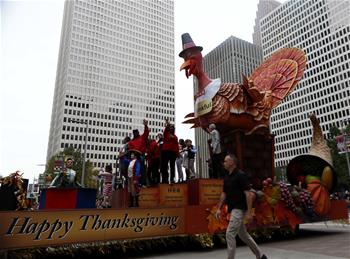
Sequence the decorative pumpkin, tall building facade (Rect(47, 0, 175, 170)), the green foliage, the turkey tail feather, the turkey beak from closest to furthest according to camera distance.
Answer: the decorative pumpkin
the turkey beak
the turkey tail feather
the green foliage
tall building facade (Rect(47, 0, 175, 170))

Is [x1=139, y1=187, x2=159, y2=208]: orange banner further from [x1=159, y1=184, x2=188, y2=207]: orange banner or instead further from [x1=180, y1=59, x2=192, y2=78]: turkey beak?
[x1=180, y1=59, x2=192, y2=78]: turkey beak

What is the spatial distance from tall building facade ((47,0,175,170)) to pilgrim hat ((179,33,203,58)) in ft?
306

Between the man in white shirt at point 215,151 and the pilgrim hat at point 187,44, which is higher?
the pilgrim hat at point 187,44

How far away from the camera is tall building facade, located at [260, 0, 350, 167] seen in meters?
Answer: 88.1

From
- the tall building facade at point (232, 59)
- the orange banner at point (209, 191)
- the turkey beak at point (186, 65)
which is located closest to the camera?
the orange banner at point (209, 191)

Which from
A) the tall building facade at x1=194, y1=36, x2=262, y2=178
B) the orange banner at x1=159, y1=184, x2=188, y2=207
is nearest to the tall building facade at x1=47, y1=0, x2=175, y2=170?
the tall building facade at x1=194, y1=36, x2=262, y2=178

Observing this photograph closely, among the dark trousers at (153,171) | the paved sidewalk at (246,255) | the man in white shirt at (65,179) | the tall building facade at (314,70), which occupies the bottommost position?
the paved sidewalk at (246,255)

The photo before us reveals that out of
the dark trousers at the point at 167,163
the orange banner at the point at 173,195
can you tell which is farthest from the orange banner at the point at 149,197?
the dark trousers at the point at 167,163

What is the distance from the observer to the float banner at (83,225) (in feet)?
21.7

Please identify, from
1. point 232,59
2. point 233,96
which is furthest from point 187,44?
point 232,59

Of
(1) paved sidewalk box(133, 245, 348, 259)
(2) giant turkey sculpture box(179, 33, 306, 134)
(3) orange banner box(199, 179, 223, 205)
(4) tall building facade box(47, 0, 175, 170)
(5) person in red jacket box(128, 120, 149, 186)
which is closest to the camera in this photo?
(1) paved sidewalk box(133, 245, 348, 259)

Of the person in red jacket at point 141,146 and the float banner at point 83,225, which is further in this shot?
the person in red jacket at point 141,146

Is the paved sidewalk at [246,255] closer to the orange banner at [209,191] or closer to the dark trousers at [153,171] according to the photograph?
the orange banner at [209,191]

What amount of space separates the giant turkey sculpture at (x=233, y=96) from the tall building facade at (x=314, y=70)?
8090 centimetres
